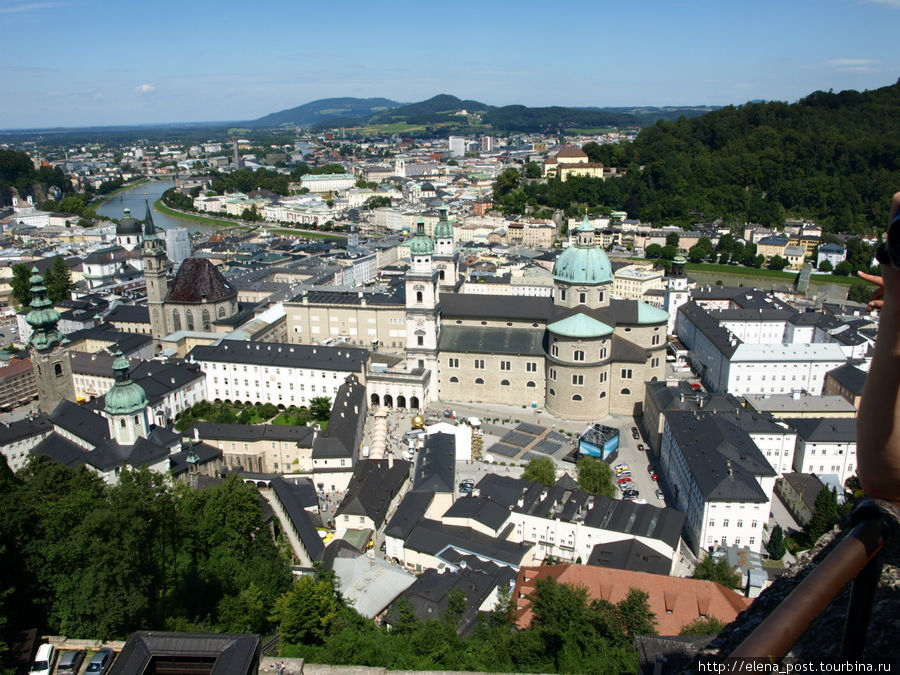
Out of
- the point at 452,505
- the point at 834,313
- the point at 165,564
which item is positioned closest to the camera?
the point at 165,564

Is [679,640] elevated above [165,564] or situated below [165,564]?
above

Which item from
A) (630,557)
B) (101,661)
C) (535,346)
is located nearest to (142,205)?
(535,346)

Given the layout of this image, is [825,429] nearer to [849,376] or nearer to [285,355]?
[849,376]

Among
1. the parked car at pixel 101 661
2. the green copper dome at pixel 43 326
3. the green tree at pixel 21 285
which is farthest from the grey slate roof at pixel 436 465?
the green tree at pixel 21 285

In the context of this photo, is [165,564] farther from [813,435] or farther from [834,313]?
[834,313]

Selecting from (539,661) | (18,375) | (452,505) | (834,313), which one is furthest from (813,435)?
(18,375)

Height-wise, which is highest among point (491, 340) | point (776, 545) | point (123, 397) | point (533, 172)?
point (533, 172)
